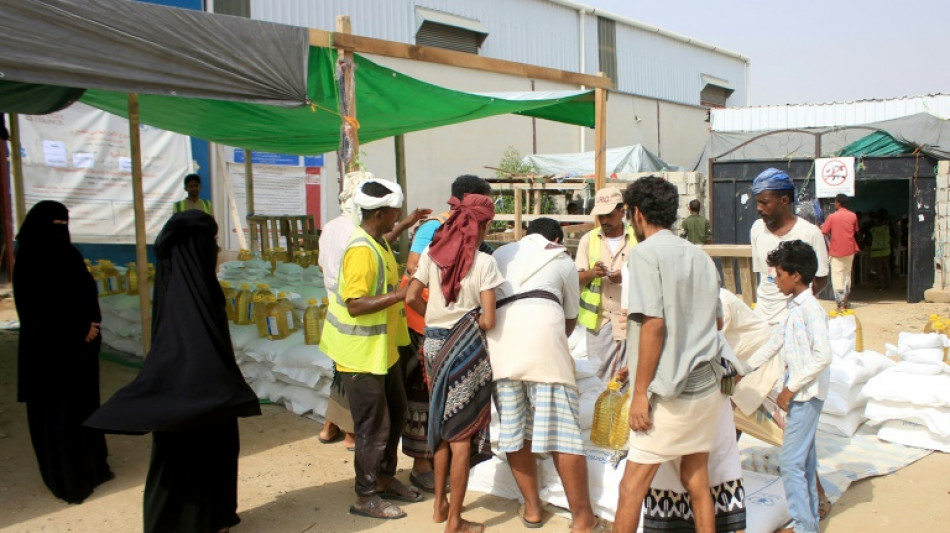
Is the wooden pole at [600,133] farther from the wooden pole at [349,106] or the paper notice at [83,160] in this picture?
the paper notice at [83,160]

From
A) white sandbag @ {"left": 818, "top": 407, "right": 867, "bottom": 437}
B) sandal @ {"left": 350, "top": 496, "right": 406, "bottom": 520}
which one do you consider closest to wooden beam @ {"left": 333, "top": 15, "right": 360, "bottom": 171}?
sandal @ {"left": 350, "top": 496, "right": 406, "bottom": 520}

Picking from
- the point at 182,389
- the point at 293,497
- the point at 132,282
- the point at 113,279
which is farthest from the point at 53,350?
the point at 113,279

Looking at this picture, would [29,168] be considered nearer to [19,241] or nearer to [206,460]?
[19,241]

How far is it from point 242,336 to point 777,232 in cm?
415

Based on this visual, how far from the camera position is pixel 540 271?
3.67 m

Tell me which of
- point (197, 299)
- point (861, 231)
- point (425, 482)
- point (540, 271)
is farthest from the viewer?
point (861, 231)

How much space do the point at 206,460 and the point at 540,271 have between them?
6.00 feet

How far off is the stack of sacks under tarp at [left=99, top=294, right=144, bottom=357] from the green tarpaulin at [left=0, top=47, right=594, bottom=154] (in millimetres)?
1831

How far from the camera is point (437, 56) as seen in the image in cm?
557

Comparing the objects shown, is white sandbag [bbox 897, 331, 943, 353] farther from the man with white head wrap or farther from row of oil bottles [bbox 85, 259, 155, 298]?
row of oil bottles [bbox 85, 259, 155, 298]

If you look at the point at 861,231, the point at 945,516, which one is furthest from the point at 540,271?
the point at 861,231

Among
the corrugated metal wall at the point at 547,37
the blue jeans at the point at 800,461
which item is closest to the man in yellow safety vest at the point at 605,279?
the blue jeans at the point at 800,461

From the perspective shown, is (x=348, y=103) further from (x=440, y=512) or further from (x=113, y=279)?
(x=113, y=279)

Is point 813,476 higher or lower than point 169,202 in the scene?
lower
